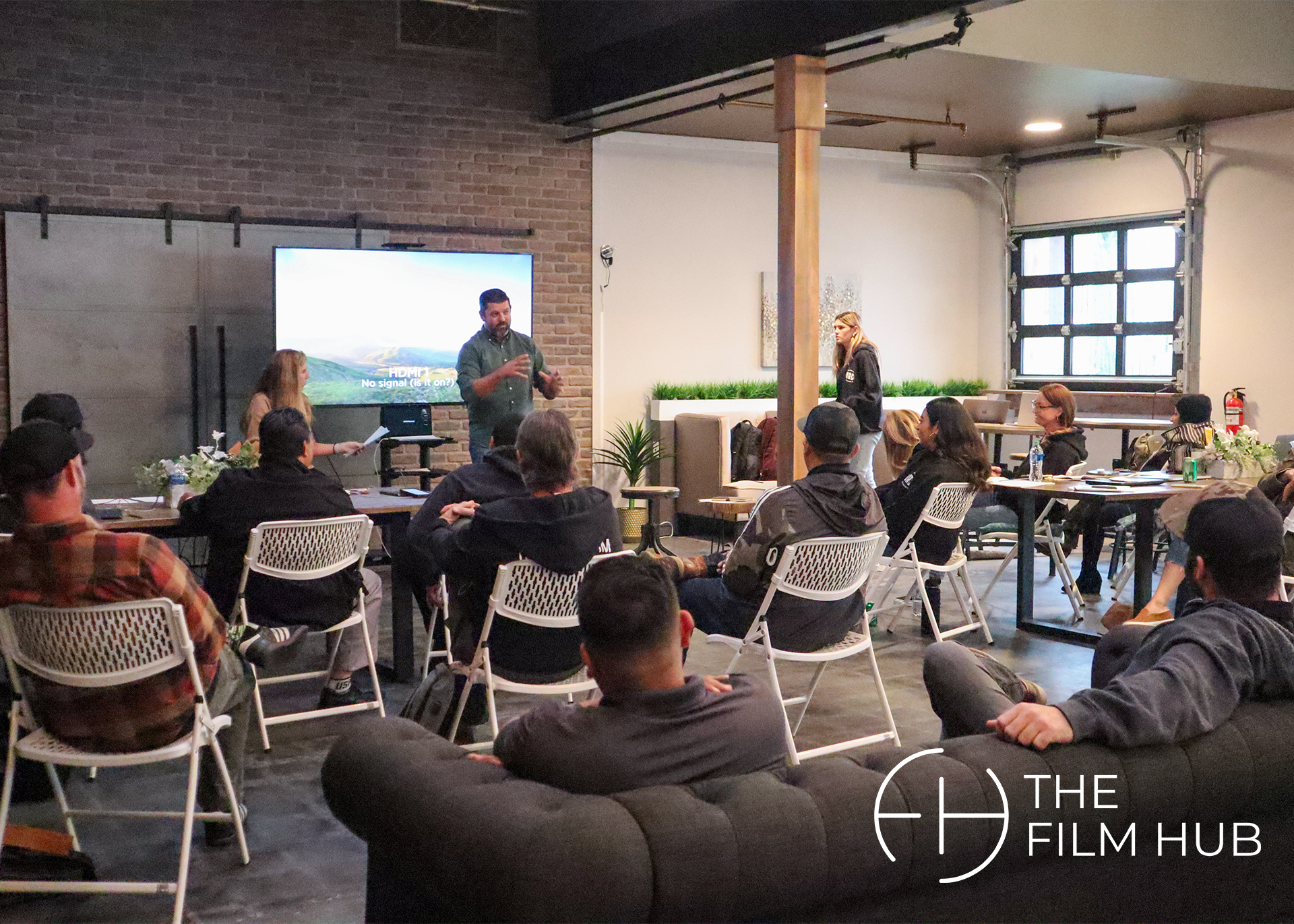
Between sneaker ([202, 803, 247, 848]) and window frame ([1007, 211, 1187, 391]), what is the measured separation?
9.71m

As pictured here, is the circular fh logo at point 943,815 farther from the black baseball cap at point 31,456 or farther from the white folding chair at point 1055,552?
the white folding chair at point 1055,552

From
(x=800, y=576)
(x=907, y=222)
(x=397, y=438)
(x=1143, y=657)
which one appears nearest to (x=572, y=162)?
(x=397, y=438)

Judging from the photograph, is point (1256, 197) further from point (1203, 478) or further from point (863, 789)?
point (863, 789)

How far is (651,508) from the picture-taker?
937cm

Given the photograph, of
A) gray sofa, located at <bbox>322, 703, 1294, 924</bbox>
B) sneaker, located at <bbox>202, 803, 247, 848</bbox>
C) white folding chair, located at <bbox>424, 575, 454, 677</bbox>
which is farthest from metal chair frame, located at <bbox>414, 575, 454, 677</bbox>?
gray sofa, located at <bbox>322, 703, 1294, 924</bbox>

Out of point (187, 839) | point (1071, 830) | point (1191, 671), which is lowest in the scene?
point (187, 839)

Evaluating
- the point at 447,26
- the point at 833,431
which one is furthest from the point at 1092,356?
the point at 833,431

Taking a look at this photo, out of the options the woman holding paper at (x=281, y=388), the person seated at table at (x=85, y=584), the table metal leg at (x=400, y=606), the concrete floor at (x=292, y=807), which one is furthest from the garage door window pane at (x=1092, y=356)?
the person seated at table at (x=85, y=584)

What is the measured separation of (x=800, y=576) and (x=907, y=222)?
8852mm

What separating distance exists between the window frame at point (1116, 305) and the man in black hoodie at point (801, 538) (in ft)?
25.6

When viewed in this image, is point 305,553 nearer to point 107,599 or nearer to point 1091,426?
point 107,599

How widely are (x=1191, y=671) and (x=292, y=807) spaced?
9.20 feet

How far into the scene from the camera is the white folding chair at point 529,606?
392 cm

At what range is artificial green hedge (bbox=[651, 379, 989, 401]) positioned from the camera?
1105 cm
